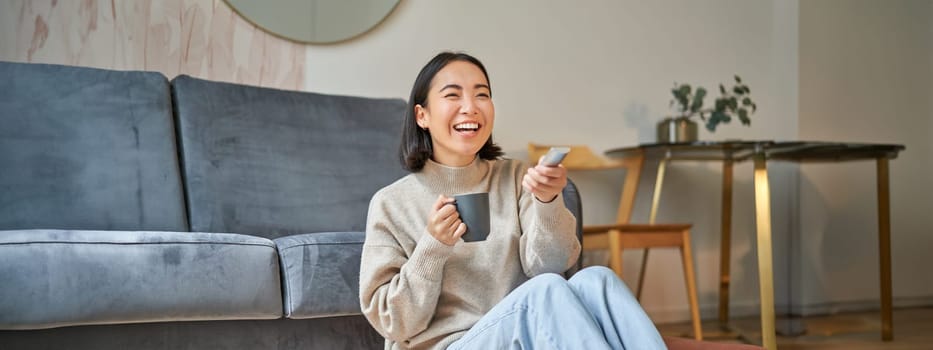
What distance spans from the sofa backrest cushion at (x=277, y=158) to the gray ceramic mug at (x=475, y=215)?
1040 millimetres

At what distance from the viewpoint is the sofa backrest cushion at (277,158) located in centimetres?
212

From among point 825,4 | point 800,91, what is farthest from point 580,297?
point 825,4

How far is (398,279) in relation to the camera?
133 cm

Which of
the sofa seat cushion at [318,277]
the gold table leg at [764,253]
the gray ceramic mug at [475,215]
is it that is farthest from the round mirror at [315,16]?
the gray ceramic mug at [475,215]

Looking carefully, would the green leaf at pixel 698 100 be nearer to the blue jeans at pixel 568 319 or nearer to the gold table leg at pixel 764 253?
the gold table leg at pixel 764 253

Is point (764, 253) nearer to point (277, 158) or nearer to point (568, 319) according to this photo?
point (277, 158)

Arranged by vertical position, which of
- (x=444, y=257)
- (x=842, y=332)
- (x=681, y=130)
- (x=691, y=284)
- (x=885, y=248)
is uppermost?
(x=681, y=130)

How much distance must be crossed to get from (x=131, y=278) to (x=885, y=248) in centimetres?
247

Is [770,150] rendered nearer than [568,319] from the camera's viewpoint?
No

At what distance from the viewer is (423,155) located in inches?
59.1

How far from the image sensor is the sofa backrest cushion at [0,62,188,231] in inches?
74.9

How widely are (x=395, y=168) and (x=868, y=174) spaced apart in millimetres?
2370

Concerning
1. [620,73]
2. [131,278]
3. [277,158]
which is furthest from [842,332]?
[131,278]

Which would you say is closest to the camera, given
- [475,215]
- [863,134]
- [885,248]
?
[475,215]
